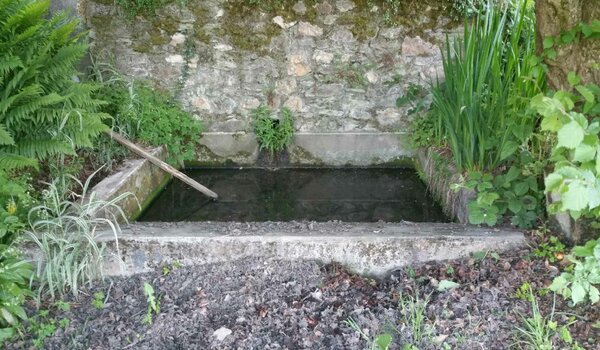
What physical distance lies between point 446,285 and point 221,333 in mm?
975

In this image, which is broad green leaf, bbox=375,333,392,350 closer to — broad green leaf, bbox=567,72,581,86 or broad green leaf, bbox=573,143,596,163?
broad green leaf, bbox=573,143,596,163

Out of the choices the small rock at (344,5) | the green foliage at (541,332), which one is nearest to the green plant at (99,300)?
the green foliage at (541,332)

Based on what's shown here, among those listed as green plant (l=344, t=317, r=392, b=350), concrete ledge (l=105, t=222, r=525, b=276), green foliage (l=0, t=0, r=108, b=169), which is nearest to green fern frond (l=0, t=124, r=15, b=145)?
green foliage (l=0, t=0, r=108, b=169)

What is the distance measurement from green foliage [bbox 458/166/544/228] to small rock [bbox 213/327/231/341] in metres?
1.30

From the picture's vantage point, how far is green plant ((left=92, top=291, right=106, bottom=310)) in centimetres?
218

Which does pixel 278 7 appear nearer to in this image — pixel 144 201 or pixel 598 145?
pixel 144 201

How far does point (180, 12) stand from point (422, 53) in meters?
1.93

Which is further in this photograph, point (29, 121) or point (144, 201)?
point (144, 201)

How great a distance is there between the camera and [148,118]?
3.81m

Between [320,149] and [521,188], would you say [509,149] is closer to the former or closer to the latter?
[521,188]

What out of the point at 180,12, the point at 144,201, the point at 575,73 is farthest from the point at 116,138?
the point at 575,73

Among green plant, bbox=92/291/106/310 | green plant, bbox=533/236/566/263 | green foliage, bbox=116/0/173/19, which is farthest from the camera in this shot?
green foliage, bbox=116/0/173/19

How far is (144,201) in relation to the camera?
3.51 meters

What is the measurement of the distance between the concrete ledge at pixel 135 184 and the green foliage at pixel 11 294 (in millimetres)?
742
